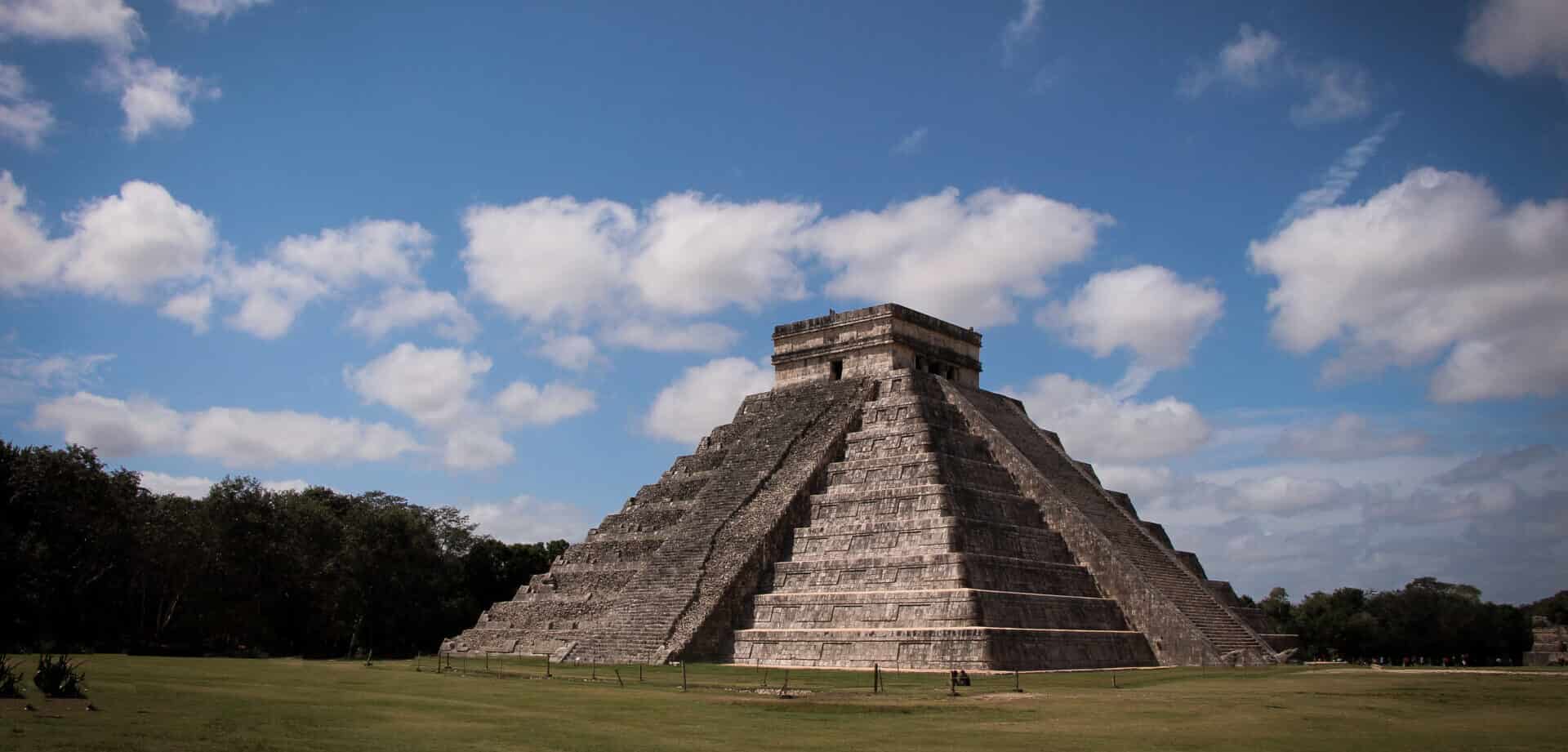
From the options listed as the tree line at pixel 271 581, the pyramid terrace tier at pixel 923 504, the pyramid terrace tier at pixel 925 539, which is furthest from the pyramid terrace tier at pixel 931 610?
the tree line at pixel 271 581

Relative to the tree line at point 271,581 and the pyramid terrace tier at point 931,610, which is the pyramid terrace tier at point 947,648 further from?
the tree line at point 271,581

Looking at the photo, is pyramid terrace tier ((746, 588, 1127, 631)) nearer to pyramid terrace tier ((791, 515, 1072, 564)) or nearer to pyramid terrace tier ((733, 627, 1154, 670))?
pyramid terrace tier ((733, 627, 1154, 670))

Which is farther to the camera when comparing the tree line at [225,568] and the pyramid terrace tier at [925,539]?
the tree line at [225,568]

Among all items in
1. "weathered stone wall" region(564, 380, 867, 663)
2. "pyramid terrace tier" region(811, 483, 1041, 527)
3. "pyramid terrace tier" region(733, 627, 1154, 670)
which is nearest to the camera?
"pyramid terrace tier" region(733, 627, 1154, 670)

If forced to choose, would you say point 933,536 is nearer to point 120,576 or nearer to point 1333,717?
point 1333,717

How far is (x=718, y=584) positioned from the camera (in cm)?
2909

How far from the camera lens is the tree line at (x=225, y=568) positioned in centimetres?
3253

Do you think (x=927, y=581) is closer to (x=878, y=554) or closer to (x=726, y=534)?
(x=878, y=554)

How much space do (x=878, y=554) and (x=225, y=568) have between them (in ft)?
80.6

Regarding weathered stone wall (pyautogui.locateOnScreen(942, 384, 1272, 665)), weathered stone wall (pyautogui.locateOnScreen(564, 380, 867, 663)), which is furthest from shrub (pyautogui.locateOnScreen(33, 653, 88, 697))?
weathered stone wall (pyautogui.locateOnScreen(942, 384, 1272, 665))

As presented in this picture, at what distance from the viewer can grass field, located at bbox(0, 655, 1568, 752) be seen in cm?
1227

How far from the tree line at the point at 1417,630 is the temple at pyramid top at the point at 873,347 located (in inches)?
842

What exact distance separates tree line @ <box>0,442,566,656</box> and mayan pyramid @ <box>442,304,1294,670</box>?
9425mm

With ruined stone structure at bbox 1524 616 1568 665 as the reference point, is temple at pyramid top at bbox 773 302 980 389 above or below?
above
